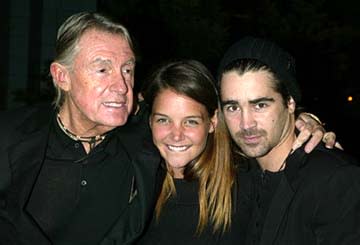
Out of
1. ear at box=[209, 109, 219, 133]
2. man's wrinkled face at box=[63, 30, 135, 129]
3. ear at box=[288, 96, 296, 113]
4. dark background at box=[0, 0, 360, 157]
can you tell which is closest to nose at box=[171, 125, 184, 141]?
ear at box=[209, 109, 219, 133]

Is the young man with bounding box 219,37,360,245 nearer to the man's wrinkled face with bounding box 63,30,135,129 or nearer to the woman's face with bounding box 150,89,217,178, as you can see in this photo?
the woman's face with bounding box 150,89,217,178

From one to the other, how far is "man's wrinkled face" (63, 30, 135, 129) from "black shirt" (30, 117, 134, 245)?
0.76 ft

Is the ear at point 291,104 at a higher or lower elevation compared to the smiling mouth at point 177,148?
higher

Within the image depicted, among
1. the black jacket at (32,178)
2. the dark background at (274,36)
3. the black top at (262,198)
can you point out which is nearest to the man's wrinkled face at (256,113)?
the black top at (262,198)

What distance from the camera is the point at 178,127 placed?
336 cm

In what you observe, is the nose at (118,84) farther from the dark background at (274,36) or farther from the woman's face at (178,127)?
the dark background at (274,36)

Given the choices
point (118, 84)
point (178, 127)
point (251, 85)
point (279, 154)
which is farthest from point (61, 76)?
point (279, 154)

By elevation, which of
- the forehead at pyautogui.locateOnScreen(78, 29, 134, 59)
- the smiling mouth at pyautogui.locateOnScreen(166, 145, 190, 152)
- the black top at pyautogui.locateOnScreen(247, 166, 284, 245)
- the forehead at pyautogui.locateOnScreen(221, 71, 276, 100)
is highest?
the forehead at pyautogui.locateOnScreen(78, 29, 134, 59)

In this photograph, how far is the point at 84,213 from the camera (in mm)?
3111

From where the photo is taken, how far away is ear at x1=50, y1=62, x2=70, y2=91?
3.18m

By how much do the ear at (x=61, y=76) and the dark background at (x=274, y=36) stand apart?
3.52 meters

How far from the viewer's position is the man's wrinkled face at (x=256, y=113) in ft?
10.1

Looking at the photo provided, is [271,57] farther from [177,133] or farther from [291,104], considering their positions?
[177,133]

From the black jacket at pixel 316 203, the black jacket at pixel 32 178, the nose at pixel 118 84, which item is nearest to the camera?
the black jacket at pixel 316 203
